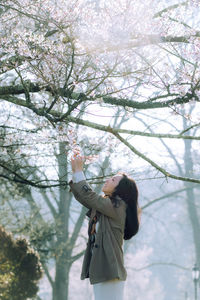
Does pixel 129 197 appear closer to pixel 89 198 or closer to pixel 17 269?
pixel 89 198

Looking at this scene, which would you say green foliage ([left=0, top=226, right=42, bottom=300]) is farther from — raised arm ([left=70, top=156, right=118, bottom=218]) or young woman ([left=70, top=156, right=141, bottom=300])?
raised arm ([left=70, top=156, right=118, bottom=218])

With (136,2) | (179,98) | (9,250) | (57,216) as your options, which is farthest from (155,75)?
(57,216)

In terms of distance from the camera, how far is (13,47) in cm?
456

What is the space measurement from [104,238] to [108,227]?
92mm

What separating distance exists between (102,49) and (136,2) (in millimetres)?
589

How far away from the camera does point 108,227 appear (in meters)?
3.52

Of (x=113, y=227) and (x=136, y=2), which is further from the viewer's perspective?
(x=136, y=2)

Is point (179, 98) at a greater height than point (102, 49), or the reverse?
point (102, 49)

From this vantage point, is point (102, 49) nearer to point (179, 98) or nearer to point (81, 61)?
point (81, 61)

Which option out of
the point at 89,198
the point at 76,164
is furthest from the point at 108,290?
the point at 76,164

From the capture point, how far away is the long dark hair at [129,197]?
3621 mm

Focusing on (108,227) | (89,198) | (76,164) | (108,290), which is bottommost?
(108,290)

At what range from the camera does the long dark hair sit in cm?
362

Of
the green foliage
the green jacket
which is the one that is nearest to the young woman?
the green jacket
